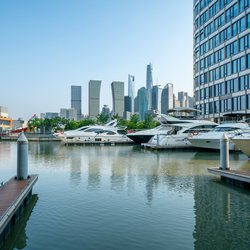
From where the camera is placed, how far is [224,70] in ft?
191

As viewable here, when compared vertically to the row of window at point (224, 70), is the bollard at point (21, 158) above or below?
below

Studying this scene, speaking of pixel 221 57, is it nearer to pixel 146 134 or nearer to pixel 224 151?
pixel 146 134

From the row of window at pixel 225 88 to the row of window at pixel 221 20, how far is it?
1164cm

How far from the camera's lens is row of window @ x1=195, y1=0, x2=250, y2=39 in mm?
52844

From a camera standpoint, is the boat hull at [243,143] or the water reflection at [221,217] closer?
the water reflection at [221,217]

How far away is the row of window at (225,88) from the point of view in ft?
169

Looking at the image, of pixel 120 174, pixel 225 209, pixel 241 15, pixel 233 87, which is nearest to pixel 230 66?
pixel 233 87

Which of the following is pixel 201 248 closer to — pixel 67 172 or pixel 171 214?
pixel 171 214

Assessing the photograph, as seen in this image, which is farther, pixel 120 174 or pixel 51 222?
pixel 120 174

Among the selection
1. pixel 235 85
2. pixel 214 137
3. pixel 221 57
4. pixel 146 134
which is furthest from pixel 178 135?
pixel 221 57

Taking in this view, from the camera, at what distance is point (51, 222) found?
8844mm

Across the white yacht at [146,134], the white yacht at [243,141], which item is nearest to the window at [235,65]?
the white yacht at [146,134]

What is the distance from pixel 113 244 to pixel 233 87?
52.5 m

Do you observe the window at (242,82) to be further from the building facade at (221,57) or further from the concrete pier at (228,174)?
the concrete pier at (228,174)
